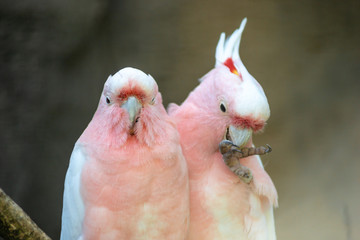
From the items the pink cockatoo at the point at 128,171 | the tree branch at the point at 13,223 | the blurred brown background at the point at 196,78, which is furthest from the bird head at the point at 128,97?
the blurred brown background at the point at 196,78

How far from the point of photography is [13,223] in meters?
1.85

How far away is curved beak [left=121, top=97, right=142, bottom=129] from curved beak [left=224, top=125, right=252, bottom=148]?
0.54 m

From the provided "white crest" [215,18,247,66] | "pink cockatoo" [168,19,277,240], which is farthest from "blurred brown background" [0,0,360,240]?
"pink cockatoo" [168,19,277,240]

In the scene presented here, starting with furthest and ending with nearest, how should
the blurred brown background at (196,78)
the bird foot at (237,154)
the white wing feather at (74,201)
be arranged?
the blurred brown background at (196,78) < the bird foot at (237,154) < the white wing feather at (74,201)

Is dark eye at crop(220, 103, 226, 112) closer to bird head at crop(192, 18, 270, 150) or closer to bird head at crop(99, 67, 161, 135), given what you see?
bird head at crop(192, 18, 270, 150)

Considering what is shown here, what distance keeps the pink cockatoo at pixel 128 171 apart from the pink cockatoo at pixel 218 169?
30 cm

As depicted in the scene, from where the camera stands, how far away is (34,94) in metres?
3.55

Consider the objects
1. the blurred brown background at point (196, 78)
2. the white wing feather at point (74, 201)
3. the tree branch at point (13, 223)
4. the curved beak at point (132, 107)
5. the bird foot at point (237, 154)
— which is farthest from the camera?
the blurred brown background at point (196, 78)

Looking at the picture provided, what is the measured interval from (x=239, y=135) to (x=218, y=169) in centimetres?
30

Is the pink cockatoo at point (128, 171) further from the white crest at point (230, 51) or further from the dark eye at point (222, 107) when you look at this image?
the white crest at point (230, 51)

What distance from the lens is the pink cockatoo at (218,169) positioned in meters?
2.33

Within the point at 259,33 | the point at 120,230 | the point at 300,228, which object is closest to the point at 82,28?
the point at 259,33

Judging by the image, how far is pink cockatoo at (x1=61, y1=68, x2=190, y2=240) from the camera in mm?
2039

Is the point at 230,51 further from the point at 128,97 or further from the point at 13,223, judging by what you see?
the point at 13,223
